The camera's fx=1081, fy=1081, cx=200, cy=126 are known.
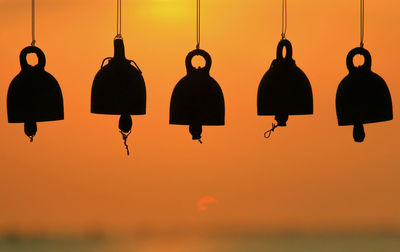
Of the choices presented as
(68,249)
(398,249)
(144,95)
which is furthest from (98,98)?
(68,249)

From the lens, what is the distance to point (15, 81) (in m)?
7.48

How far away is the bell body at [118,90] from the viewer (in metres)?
7.36

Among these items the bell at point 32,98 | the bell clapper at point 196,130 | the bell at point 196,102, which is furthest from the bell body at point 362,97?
the bell at point 32,98

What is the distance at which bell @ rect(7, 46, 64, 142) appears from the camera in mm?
7426

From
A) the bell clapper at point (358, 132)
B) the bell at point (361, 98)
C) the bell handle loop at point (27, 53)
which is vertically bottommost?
the bell clapper at point (358, 132)

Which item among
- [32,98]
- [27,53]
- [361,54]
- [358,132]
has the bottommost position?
[358,132]

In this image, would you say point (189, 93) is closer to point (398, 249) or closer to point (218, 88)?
point (218, 88)

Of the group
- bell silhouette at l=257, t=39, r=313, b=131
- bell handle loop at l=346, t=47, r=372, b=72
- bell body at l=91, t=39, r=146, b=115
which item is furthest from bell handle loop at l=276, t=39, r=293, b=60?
bell body at l=91, t=39, r=146, b=115

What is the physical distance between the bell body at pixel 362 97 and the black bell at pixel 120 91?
4.54 feet

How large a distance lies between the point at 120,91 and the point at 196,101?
1.72 feet

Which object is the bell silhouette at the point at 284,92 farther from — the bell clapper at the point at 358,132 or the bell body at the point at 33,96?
the bell body at the point at 33,96

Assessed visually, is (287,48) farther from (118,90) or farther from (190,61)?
(118,90)

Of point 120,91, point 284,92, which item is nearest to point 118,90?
point 120,91

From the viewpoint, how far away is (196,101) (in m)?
7.38
